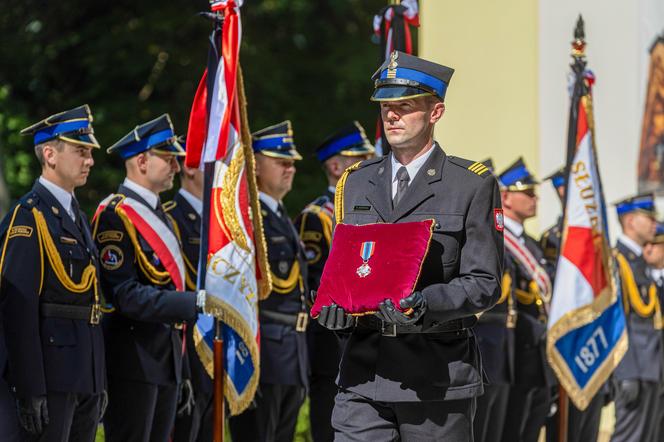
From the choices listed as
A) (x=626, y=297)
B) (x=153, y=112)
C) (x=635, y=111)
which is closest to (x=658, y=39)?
(x=635, y=111)

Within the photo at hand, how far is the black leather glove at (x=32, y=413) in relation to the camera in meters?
5.77

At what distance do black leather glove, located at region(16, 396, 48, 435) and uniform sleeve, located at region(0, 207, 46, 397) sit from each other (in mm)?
31

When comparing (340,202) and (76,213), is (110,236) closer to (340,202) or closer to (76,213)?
(76,213)

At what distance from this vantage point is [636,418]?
33.0ft

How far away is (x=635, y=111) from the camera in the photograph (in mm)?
12266

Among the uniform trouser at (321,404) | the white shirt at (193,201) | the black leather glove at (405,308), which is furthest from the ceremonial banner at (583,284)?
the black leather glove at (405,308)

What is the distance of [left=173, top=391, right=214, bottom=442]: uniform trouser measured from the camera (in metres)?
7.06

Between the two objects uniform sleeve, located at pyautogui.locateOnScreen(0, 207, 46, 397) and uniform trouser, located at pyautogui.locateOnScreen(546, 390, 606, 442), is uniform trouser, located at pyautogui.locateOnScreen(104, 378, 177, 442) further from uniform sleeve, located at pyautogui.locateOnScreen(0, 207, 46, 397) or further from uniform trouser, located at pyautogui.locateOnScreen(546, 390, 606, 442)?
uniform trouser, located at pyautogui.locateOnScreen(546, 390, 606, 442)

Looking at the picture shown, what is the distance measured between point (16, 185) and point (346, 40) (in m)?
5.86

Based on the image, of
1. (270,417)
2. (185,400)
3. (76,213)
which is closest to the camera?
(76,213)

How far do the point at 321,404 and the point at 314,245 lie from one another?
0.97m

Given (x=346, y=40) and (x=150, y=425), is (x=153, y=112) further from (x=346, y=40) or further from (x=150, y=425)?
(x=150, y=425)

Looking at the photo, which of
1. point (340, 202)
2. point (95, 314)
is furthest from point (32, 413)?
point (340, 202)

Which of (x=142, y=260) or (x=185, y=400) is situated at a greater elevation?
(x=142, y=260)
